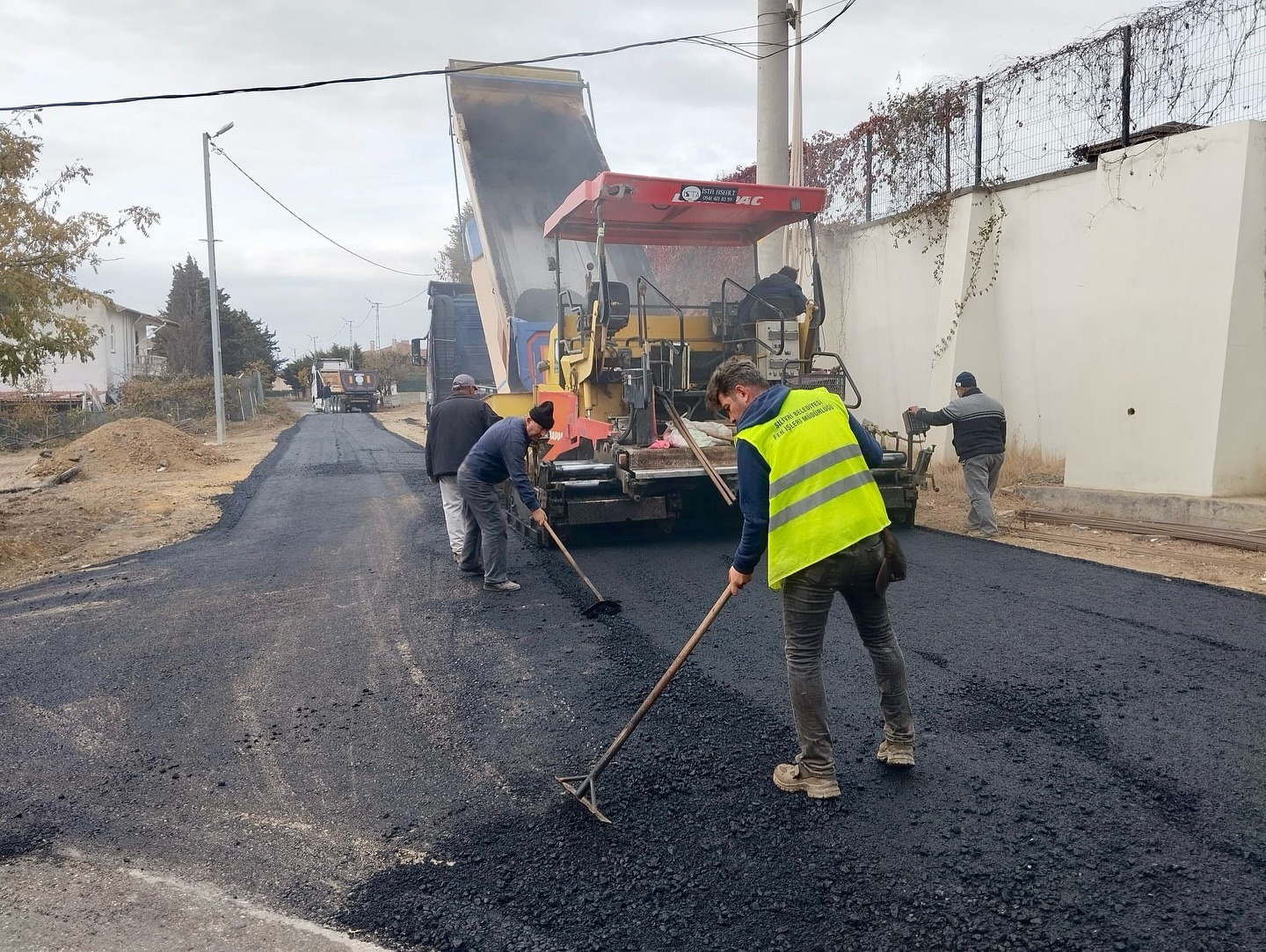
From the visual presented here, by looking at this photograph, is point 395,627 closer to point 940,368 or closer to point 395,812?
point 395,812

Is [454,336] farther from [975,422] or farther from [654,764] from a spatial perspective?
[654,764]

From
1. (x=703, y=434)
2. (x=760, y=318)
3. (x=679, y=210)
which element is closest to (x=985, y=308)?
(x=760, y=318)

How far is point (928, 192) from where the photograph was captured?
11109 mm

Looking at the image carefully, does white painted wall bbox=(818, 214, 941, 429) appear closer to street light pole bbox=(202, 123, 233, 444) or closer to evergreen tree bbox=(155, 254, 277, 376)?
street light pole bbox=(202, 123, 233, 444)

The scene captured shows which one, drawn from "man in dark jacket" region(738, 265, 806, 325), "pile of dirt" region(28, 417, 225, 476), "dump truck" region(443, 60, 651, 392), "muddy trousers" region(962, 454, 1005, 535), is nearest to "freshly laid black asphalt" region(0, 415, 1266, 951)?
"muddy trousers" region(962, 454, 1005, 535)

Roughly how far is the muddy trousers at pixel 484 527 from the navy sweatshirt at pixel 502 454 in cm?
7

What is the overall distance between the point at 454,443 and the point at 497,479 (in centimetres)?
80

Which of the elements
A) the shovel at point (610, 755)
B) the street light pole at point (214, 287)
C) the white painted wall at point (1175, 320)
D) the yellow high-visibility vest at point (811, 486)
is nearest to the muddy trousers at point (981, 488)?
the white painted wall at point (1175, 320)

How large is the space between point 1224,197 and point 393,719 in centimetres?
750

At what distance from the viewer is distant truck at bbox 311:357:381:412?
125 ft

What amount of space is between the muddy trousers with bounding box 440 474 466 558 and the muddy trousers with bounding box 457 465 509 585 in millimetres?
386

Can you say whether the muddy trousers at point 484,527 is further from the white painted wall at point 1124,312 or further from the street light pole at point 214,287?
the street light pole at point 214,287

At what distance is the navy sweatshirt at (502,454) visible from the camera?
6.29 m

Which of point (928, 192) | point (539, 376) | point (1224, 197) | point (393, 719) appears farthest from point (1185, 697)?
point (928, 192)
